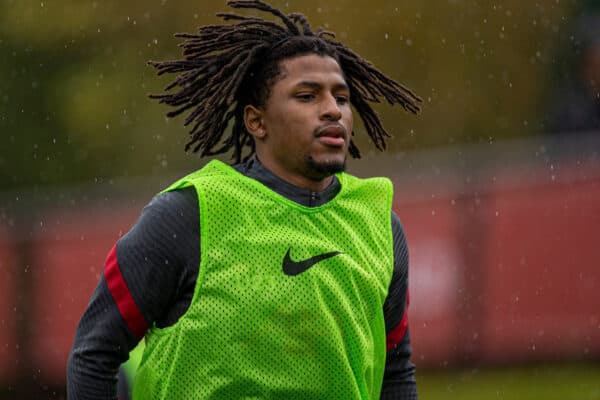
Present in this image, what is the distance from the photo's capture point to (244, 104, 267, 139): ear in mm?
4053

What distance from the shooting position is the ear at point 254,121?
4.05 meters

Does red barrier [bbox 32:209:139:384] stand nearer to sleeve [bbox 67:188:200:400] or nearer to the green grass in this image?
the green grass

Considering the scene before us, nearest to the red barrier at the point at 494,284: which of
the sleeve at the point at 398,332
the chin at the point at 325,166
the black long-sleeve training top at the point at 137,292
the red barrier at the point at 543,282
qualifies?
the red barrier at the point at 543,282

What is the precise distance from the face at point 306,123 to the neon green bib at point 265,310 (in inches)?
4.5

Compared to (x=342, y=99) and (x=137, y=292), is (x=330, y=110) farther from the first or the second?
(x=137, y=292)

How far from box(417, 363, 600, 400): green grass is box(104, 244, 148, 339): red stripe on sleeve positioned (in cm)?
623

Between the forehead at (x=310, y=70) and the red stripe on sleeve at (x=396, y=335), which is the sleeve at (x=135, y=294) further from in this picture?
the red stripe on sleeve at (x=396, y=335)

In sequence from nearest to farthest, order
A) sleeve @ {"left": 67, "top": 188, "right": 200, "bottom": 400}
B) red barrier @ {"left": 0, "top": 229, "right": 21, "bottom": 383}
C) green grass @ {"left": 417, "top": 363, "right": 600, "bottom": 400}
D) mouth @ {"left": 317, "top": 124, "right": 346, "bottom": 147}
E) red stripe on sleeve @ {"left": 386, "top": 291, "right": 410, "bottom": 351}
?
sleeve @ {"left": 67, "top": 188, "right": 200, "bottom": 400} → mouth @ {"left": 317, "top": 124, "right": 346, "bottom": 147} → red stripe on sleeve @ {"left": 386, "top": 291, "right": 410, "bottom": 351} → green grass @ {"left": 417, "top": 363, "right": 600, "bottom": 400} → red barrier @ {"left": 0, "top": 229, "right": 21, "bottom": 383}

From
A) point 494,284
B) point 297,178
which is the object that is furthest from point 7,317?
point 297,178

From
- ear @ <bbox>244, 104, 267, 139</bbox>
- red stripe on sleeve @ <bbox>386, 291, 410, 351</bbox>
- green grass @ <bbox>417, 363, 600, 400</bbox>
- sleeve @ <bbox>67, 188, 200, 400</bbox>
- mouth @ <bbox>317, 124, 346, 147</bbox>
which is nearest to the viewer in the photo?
sleeve @ <bbox>67, 188, 200, 400</bbox>

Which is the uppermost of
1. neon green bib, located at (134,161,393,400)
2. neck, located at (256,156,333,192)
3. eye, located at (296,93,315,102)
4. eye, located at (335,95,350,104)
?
eye, located at (296,93,315,102)

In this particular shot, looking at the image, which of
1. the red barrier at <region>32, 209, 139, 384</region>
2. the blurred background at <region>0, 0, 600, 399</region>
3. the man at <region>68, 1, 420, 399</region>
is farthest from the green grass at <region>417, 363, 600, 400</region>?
the man at <region>68, 1, 420, 399</region>

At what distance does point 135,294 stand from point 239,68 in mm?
756

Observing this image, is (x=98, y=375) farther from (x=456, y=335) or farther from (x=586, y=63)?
(x=586, y=63)
